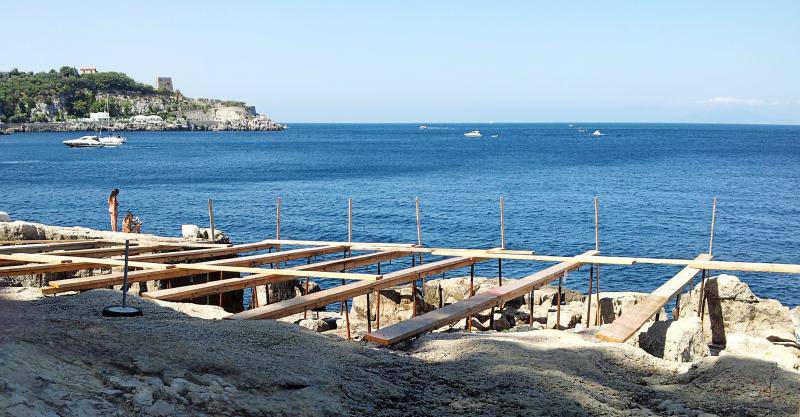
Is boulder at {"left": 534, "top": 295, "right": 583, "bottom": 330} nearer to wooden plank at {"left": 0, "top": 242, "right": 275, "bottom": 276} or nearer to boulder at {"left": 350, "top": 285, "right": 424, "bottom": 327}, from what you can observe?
boulder at {"left": 350, "top": 285, "right": 424, "bottom": 327}

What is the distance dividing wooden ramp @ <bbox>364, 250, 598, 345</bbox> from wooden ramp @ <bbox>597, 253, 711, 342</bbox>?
2.31 meters

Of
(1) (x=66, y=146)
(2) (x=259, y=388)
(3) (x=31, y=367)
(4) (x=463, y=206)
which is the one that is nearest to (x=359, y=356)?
(2) (x=259, y=388)

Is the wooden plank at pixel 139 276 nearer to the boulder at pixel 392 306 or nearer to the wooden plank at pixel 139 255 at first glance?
the wooden plank at pixel 139 255

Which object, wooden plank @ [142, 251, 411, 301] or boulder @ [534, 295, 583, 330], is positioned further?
boulder @ [534, 295, 583, 330]

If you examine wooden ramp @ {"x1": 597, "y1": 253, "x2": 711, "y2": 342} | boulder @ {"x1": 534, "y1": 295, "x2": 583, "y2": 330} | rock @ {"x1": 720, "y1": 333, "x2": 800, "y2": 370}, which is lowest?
boulder @ {"x1": 534, "y1": 295, "x2": 583, "y2": 330}

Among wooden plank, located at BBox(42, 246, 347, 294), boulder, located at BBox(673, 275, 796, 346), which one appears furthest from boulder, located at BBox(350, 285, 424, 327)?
boulder, located at BBox(673, 275, 796, 346)

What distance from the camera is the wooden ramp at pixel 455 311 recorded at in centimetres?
1107

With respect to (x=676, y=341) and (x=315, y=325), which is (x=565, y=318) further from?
(x=676, y=341)

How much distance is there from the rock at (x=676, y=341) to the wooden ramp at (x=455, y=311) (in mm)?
3046

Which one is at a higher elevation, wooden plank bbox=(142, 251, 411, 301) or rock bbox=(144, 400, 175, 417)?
rock bbox=(144, 400, 175, 417)

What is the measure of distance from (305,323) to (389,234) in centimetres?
2243

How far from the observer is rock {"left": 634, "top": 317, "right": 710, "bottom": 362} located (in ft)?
36.9

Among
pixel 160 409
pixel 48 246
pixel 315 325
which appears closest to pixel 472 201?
pixel 315 325

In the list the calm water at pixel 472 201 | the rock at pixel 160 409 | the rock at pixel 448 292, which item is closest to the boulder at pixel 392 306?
the rock at pixel 448 292
